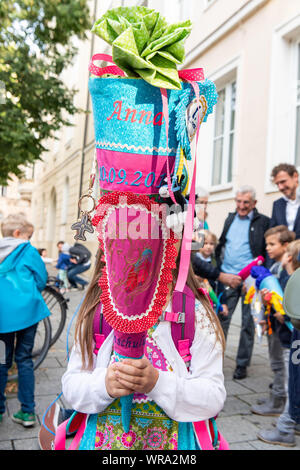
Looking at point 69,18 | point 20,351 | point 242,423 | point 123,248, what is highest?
point 69,18

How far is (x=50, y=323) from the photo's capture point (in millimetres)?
4250

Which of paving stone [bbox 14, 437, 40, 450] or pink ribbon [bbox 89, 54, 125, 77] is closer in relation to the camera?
pink ribbon [bbox 89, 54, 125, 77]

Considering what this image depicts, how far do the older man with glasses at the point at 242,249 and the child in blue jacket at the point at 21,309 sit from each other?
5.88 feet

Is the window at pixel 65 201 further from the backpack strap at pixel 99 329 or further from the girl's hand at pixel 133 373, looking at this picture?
the girl's hand at pixel 133 373

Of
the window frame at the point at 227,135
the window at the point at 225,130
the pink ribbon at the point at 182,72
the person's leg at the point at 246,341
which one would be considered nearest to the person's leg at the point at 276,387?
the person's leg at the point at 246,341

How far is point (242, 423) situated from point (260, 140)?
405 cm

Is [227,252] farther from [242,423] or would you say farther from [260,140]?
[260,140]

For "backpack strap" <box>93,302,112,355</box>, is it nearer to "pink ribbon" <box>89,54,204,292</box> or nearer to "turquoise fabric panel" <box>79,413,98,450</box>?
"turquoise fabric panel" <box>79,413,98,450</box>

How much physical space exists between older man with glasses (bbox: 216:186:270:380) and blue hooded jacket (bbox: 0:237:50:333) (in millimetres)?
1779

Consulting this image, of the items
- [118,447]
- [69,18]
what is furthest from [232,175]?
[118,447]

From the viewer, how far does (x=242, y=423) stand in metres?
3.16

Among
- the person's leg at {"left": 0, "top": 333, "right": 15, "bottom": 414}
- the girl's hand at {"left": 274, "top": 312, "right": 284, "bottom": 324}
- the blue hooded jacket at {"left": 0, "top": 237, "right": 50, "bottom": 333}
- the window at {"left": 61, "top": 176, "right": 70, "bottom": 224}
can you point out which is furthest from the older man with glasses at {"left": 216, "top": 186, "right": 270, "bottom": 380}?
the window at {"left": 61, "top": 176, "right": 70, "bottom": 224}

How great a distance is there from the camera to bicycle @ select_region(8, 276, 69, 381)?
165 inches

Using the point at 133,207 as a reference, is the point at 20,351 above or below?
below
